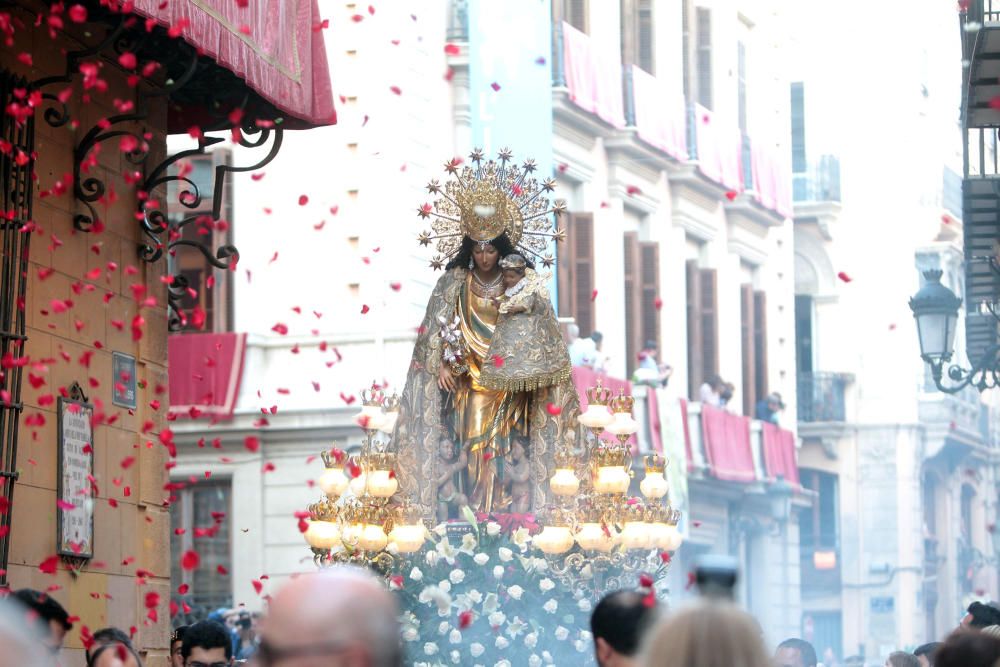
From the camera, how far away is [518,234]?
13.7 metres

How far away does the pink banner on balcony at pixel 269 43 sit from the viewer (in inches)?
385

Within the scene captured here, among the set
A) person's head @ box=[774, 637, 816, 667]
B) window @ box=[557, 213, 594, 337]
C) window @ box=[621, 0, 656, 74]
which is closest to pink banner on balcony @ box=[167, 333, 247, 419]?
window @ box=[557, 213, 594, 337]

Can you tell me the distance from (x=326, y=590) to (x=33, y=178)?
20.1ft

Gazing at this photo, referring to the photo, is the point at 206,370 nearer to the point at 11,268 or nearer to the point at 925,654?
the point at 925,654

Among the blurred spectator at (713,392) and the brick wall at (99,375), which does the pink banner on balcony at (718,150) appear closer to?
the blurred spectator at (713,392)

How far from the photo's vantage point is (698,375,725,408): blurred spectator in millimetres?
30312

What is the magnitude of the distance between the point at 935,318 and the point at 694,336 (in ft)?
52.2

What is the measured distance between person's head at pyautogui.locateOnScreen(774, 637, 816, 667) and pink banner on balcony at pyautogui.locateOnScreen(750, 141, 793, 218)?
874 inches

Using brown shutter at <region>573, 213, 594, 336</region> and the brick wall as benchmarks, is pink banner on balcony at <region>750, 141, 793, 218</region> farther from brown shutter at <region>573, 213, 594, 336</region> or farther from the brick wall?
the brick wall

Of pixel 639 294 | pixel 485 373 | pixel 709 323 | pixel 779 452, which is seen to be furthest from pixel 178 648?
pixel 779 452

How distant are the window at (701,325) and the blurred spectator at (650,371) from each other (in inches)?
141

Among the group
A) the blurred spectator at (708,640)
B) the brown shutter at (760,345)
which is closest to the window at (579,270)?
the brown shutter at (760,345)

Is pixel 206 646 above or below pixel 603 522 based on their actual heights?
below

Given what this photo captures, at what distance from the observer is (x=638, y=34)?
30078 mm
